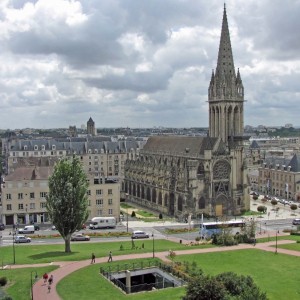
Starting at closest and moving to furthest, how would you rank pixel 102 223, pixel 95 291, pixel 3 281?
pixel 95 291
pixel 3 281
pixel 102 223

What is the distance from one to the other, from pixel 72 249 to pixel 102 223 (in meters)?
20.8

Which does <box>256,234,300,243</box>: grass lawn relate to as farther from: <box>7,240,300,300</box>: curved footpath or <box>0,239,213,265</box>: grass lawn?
<box>0,239,213,265</box>: grass lawn

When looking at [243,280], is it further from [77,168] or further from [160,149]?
[160,149]

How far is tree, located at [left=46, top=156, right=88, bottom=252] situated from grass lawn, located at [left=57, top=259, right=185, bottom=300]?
581 inches

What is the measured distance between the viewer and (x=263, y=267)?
5681cm

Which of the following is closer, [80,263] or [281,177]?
[80,263]

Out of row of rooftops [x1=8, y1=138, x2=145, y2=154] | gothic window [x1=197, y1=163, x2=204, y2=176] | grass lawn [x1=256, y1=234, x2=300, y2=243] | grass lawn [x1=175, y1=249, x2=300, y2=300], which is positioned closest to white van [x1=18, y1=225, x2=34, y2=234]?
grass lawn [x1=175, y1=249, x2=300, y2=300]

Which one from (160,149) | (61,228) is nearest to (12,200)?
(61,228)

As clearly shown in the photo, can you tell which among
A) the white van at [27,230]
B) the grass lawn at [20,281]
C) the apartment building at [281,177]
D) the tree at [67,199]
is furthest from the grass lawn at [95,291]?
the apartment building at [281,177]

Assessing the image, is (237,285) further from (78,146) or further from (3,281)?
(78,146)

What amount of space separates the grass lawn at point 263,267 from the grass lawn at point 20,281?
55.6ft

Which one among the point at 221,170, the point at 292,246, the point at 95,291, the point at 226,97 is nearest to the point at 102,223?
the point at 221,170

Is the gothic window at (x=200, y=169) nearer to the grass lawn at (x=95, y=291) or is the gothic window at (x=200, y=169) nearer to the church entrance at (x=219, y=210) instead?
the church entrance at (x=219, y=210)

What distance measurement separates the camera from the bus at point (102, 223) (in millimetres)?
92375
